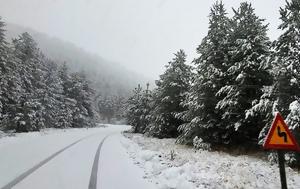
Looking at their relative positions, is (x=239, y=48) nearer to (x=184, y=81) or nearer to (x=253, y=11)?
(x=253, y=11)

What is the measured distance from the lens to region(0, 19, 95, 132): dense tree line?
109 ft

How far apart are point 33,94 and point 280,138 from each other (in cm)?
3975

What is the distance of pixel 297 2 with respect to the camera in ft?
45.3

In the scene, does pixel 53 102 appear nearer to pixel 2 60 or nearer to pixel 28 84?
pixel 28 84

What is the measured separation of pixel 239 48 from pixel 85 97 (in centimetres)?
5513

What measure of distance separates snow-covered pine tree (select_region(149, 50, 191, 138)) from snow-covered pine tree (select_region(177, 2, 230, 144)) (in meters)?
8.70

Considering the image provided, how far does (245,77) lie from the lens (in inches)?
696

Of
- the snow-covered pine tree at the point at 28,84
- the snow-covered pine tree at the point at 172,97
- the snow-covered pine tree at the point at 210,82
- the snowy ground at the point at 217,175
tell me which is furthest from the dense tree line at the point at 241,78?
the snow-covered pine tree at the point at 28,84

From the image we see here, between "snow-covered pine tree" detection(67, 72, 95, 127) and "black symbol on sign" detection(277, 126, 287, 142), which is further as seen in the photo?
"snow-covered pine tree" detection(67, 72, 95, 127)

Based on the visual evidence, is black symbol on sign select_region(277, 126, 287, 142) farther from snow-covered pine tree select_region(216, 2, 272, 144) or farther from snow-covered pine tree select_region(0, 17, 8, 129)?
snow-covered pine tree select_region(0, 17, 8, 129)

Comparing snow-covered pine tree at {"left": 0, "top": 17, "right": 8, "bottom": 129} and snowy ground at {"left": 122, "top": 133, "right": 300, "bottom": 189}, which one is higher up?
snow-covered pine tree at {"left": 0, "top": 17, "right": 8, "bottom": 129}

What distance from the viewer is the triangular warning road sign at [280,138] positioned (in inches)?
276

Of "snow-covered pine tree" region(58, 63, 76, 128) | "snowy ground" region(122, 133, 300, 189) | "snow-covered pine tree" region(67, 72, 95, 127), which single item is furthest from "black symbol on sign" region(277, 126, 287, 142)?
"snow-covered pine tree" region(67, 72, 95, 127)

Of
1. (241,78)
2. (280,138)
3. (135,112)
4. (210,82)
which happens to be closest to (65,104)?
(135,112)
